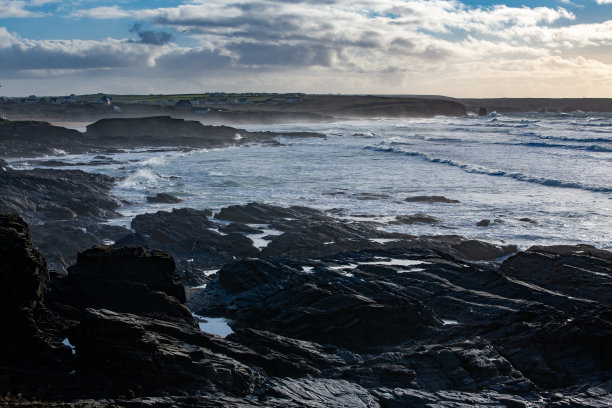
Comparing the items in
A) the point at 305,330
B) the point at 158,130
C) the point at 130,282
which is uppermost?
the point at 158,130

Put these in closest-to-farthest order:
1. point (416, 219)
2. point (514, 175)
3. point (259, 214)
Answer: point (259, 214) → point (416, 219) → point (514, 175)

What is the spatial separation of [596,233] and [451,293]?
11.7 m

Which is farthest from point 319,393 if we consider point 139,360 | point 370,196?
point 370,196

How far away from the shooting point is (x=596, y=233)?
22203 mm

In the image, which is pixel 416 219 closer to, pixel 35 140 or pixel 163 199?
pixel 163 199

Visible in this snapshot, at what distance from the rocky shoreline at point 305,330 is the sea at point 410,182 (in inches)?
258

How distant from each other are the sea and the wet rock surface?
7.79 meters

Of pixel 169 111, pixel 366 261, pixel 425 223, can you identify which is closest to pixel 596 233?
pixel 425 223

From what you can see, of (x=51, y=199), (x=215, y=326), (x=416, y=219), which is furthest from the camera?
(x=51, y=199)

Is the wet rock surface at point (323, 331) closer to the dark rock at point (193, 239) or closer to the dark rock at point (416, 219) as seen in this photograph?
the dark rock at point (193, 239)

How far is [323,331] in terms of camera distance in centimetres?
1143

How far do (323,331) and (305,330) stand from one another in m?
0.35

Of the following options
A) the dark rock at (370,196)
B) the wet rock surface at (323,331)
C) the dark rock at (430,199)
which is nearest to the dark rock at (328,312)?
the wet rock surface at (323,331)

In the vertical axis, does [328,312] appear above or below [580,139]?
below
